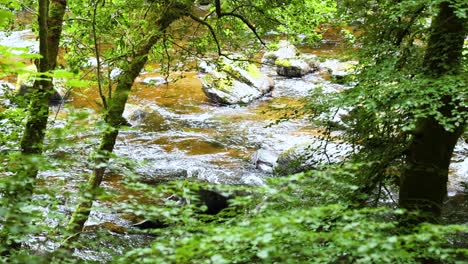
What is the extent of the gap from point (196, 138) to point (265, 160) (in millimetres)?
2353

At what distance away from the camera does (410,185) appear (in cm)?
484

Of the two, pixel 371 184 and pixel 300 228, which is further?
pixel 371 184

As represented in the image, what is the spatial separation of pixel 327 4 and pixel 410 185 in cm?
606

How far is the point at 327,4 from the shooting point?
9844mm

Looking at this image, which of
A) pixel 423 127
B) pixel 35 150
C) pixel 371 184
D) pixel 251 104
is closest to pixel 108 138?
pixel 35 150

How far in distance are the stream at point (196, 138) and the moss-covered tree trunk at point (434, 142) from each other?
13.4 feet

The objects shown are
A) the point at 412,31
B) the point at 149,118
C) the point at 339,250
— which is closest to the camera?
the point at 339,250

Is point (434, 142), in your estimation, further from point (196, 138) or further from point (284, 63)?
point (284, 63)

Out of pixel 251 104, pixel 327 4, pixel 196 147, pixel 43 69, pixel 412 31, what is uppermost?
pixel 327 4

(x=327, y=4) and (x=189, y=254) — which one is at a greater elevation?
(x=327, y=4)

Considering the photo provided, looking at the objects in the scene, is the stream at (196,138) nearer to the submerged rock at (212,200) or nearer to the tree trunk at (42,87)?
the submerged rock at (212,200)

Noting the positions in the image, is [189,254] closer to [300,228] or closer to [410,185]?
[300,228]

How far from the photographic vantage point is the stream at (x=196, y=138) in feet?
30.8

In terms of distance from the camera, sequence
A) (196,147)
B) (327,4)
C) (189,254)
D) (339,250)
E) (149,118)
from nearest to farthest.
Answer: (189,254) → (339,250) → (327,4) → (196,147) → (149,118)
